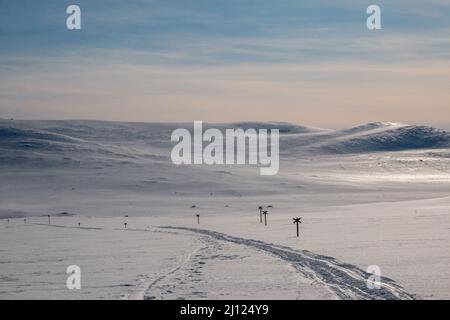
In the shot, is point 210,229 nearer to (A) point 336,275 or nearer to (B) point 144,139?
(A) point 336,275

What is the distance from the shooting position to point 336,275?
661 inches

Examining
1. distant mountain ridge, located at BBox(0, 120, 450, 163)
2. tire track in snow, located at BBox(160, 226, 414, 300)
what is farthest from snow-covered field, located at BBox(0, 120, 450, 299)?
distant mountain ridge, located at BBox(0, 120, 450, 163)

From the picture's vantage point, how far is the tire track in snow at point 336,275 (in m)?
14.2

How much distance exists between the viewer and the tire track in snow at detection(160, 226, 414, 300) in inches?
559

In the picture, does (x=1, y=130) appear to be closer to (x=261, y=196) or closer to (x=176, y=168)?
(x=176, y=168)

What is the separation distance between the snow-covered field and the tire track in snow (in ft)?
0.14

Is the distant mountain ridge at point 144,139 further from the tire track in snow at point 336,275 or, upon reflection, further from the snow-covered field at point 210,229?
the tire track in snow at point 336,275

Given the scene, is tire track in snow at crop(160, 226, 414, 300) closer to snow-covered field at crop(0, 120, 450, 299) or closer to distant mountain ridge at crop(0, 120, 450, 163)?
snow-covered field at crop(0, 120, 450, 299)

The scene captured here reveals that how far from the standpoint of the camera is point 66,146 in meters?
107

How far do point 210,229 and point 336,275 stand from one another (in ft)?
53.1

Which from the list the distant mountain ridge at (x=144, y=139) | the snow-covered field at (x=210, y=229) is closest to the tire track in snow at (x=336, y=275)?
the snow-covered field at (x=210, y=229)

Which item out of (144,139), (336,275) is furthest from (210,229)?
(144,139)

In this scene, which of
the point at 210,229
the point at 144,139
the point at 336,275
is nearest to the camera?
the point at 336,275

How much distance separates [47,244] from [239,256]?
10.0m
